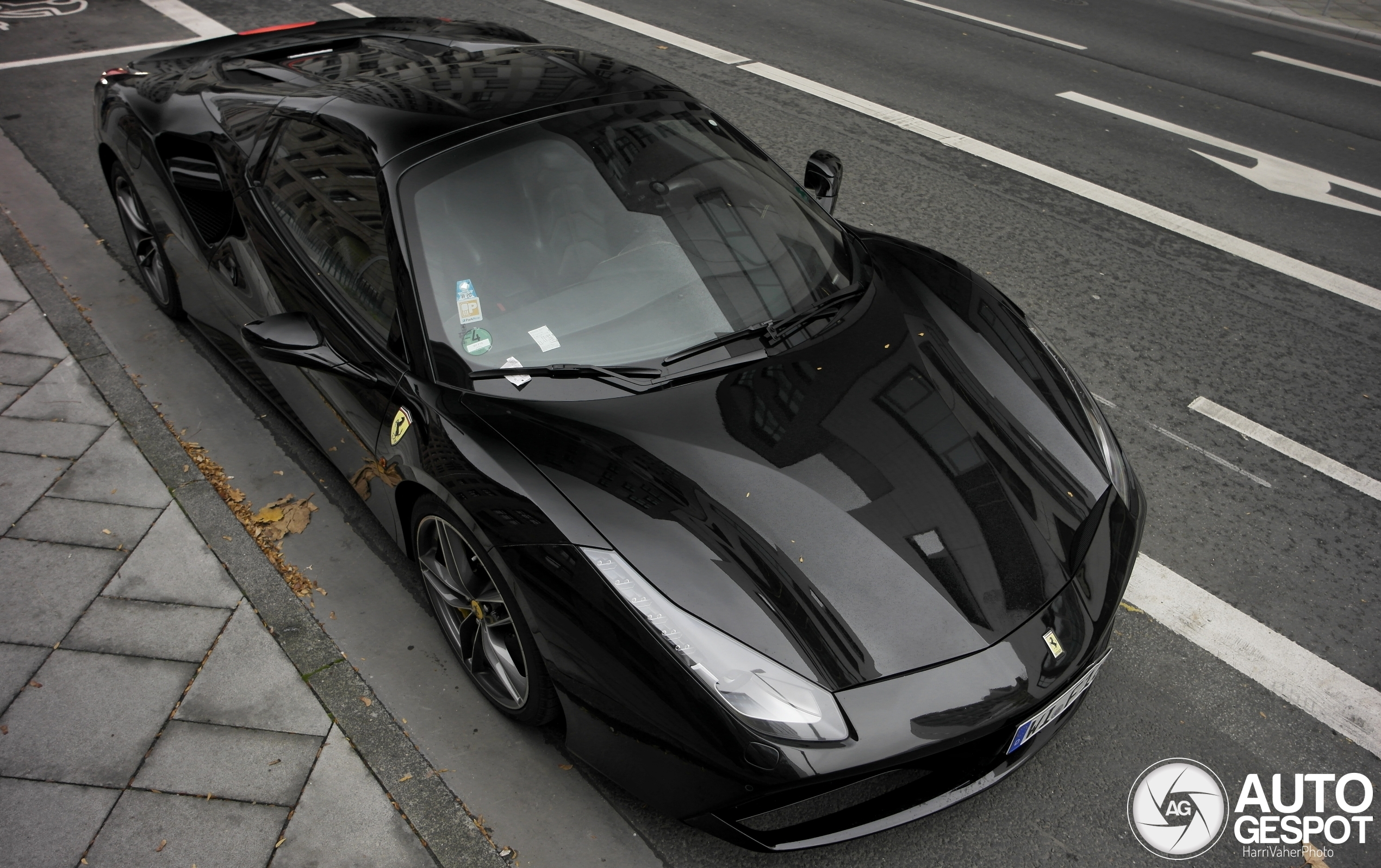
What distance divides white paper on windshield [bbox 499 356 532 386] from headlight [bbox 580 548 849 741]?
0.76 m

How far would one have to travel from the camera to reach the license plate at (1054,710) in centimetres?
226

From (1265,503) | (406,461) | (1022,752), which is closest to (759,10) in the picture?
(1265,503)

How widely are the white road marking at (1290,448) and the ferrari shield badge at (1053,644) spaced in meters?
2.32

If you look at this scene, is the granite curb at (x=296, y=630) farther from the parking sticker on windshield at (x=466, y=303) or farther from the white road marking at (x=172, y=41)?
the white road marking at (x=172, y=41)

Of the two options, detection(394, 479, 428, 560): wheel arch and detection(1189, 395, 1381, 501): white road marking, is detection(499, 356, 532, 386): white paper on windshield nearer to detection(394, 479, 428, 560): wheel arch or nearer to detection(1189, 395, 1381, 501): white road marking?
detection(394, 479, 428, 560): wheel arch

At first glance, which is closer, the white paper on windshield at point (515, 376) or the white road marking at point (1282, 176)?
the white paper on windshield at point (515, 376)

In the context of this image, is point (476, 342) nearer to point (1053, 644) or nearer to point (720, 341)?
point (720, 341)

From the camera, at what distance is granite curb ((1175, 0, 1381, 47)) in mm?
10555

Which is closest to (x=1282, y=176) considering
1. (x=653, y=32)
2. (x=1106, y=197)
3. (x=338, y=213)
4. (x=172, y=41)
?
(x=1106, y=197)

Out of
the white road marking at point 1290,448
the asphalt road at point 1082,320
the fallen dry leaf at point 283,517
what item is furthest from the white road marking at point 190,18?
the white road marking at point 1290,448

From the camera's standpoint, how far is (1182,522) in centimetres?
358

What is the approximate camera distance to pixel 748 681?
6.91 feet

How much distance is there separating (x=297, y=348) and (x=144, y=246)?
222cm

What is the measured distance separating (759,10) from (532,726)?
8.62 metres
